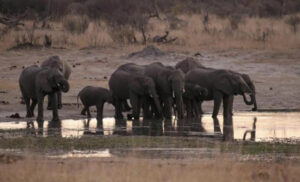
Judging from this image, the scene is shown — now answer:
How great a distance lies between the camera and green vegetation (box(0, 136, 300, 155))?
14664 mm

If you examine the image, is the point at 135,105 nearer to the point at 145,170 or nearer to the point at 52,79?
the point at 52,79

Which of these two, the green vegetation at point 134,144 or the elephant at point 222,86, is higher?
the elephant at point 222,86

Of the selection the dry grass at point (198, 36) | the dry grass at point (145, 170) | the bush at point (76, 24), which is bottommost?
the dry grass at point (145, 170)

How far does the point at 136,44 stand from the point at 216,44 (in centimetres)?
316

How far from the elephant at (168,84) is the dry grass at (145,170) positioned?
769 cm

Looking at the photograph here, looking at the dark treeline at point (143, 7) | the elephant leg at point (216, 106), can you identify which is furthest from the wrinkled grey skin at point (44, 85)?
the dark treeline at point (143, 7)

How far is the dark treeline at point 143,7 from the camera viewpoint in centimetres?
4997

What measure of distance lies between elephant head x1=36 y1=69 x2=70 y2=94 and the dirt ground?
6.59ft

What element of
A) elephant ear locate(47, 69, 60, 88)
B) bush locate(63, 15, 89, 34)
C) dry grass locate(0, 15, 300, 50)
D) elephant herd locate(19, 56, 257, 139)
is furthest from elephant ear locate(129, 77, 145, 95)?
bush locate(63, 15, 89, 34)

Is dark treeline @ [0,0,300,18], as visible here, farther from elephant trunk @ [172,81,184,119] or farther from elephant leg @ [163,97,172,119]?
elephant trunk @ [172,81,184,119]

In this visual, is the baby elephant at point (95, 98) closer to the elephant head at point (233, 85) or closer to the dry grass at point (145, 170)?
the elephant head at point (233, 85)

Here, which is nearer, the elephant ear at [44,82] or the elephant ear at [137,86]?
the elephant ear at [44,82]

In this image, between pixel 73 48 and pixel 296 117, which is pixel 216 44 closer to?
pixel 73 48

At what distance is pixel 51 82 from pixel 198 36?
17939 millimetres
